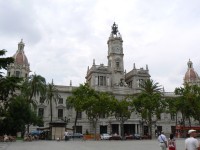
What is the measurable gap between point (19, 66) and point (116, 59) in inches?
1008

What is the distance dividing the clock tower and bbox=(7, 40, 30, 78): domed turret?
73.0 feet

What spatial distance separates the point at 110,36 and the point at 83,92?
3211 cm

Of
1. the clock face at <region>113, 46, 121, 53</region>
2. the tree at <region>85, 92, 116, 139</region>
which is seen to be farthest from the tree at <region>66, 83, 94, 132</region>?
the clock face at <region>113, 46, 121, 53</region>

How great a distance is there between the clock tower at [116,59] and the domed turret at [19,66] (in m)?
22.2

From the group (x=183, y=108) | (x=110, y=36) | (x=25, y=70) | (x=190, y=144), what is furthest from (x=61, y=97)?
(x=190, y=144)

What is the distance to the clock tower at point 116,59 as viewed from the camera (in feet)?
263

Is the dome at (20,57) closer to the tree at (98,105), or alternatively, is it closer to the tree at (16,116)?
the tree at (16,116)

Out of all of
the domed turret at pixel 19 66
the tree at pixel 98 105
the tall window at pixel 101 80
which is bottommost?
the tree at pixel 98 105

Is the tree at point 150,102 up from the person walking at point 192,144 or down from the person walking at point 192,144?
up

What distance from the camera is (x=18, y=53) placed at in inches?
3095

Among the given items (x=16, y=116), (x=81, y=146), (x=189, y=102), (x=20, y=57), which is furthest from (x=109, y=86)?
(x=81, y=146)

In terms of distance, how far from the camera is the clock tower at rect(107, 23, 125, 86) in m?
80.2

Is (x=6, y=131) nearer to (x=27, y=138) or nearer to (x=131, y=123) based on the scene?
(x=27, y=138)

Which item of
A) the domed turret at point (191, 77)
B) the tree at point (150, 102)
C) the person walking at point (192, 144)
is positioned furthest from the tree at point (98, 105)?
the domed turret at point (191, 77)
